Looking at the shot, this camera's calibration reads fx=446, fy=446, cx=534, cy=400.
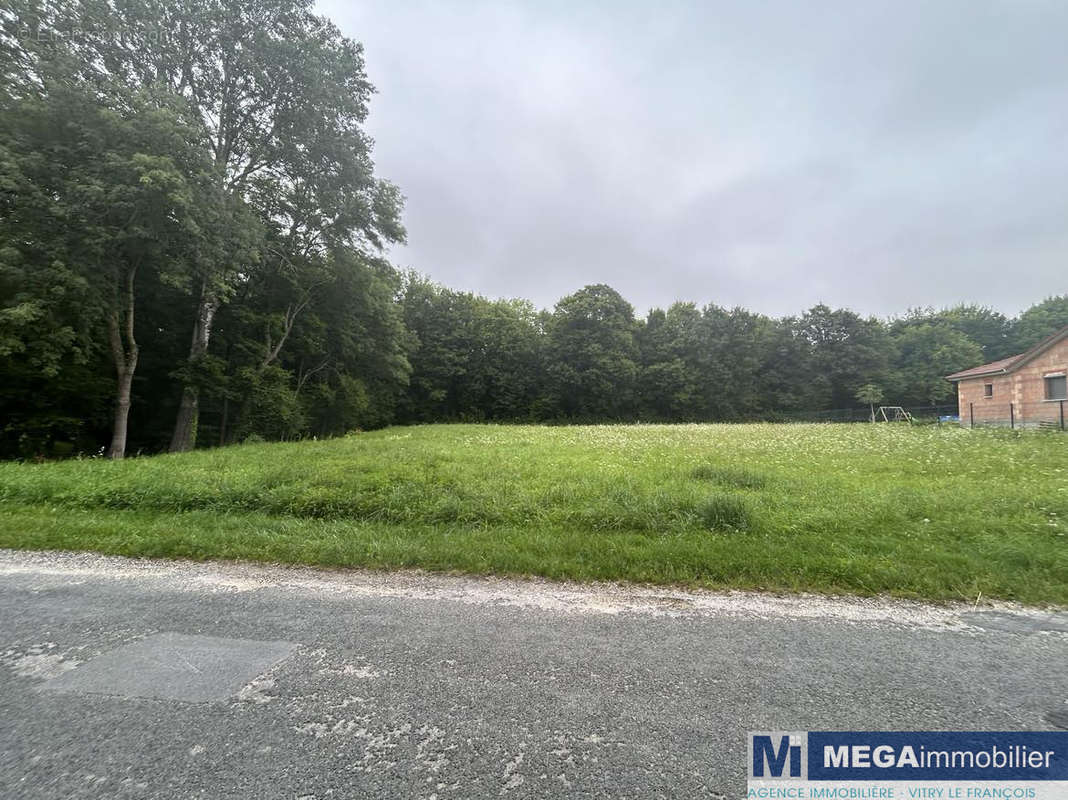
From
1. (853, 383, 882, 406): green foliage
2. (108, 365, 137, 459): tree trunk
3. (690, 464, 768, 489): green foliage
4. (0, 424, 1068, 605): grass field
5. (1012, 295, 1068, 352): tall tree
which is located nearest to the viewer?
(0, 424, 1068, 605): grass field

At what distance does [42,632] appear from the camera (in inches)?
137

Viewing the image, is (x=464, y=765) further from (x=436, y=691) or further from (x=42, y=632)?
(x=42, y=632)

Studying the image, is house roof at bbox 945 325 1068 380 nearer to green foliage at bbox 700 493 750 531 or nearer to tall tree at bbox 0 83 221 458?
green foliage at bbox 700 493 750 531

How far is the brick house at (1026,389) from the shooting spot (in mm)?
26578

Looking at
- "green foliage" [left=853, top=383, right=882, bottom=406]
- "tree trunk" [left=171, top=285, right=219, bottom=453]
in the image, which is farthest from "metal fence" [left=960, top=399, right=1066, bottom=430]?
"tree trunk" [left=171, top=285, right=219, bottom=453]

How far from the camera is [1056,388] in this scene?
27.0m

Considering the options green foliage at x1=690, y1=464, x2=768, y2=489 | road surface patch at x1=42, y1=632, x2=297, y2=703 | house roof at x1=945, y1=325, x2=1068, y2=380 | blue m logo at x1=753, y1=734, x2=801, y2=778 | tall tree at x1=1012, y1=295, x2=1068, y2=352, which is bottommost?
road surface patch at x1=42, y1=632, x2=297, y2=703

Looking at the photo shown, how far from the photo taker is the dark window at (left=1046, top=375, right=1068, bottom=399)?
26.5 meters

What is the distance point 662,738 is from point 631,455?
1215 cm

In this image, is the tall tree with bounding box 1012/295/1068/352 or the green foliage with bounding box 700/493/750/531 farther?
the tall tree with bounding box 1012/295/1068/352

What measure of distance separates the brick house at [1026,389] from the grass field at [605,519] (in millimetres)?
23449

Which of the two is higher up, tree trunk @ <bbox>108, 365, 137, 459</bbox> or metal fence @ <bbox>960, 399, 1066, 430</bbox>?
metal fence @ <bbox>960, 399, 1066, 430</bbox>

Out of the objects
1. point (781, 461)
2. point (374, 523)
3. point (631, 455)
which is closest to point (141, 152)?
point (374, 523)

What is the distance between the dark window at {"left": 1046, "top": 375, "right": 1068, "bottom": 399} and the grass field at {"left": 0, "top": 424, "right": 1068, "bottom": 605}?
935 inches
